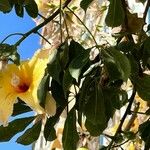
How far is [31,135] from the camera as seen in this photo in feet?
3.54

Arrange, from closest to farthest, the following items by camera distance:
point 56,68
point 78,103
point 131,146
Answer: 1. point 56,68
2. point 78,103
3. point 131,146

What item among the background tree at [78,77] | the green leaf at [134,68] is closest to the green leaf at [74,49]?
the background tree at [78,77]

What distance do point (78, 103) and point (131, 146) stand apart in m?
0.73

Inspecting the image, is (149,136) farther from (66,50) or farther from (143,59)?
(66,50)

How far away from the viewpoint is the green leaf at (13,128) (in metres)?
1.06

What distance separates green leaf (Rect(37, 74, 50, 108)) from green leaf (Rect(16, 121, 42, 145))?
0.53ft

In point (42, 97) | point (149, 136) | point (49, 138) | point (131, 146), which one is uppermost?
point (42, 97)

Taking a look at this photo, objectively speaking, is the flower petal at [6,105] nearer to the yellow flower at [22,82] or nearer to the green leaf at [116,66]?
the yellow flower at [22,82]

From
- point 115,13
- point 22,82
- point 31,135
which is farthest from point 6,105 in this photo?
point 115,13

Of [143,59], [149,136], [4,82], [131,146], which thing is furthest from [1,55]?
[131,146]

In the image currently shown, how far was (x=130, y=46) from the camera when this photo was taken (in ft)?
3.50

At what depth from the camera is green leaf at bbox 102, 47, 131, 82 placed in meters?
0.89

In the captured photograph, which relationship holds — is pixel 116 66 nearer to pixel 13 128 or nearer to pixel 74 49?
pixel 74 49

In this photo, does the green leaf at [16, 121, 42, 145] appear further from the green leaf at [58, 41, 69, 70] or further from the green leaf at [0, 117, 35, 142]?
the green leaf at [58, 41, 69, 70]
